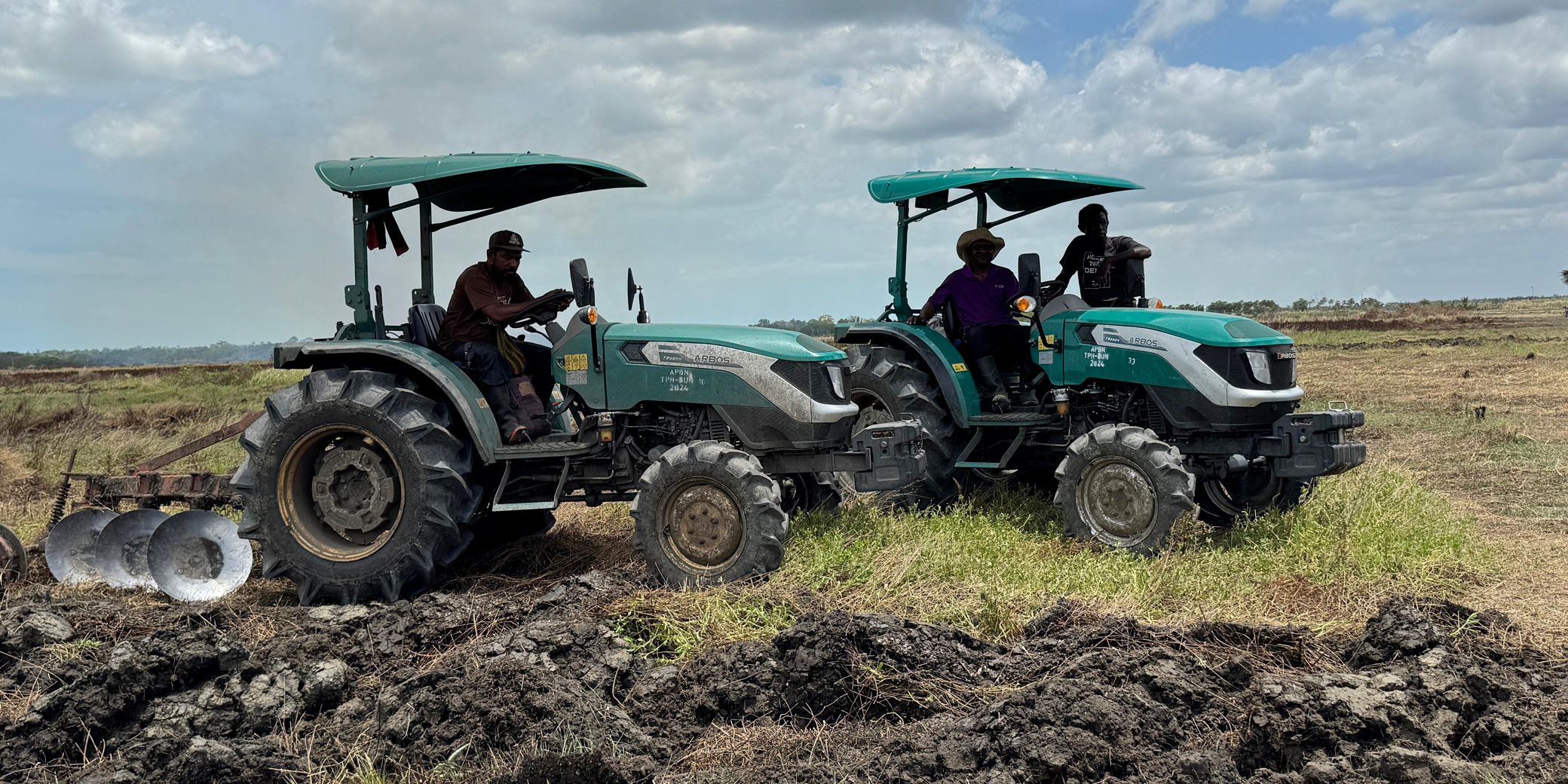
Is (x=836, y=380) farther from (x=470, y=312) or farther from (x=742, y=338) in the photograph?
(x=470, y=312)

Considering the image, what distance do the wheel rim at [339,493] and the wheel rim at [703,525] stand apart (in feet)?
5.11

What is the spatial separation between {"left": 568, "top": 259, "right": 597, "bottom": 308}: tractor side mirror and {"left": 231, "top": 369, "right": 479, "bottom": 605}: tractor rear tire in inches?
39.0

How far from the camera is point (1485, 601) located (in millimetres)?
6488

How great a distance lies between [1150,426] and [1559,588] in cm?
250

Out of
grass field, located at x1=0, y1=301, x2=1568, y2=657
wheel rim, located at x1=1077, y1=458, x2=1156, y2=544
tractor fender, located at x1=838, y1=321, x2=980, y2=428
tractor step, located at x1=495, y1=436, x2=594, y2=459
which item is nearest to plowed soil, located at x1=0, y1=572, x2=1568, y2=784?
grass field, located at x1=0, y1=301, x2=1568, y2=657

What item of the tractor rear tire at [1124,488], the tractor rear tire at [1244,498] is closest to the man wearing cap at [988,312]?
the tractor rear tire at [1124,488]

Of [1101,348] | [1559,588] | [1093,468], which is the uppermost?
[1101,348]

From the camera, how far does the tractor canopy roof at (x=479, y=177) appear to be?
689 cm

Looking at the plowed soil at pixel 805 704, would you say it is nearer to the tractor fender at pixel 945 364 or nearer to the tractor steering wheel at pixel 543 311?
the tractor steering wheel at pixel 543 311

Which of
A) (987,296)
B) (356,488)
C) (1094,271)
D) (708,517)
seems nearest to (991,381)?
(987,296)

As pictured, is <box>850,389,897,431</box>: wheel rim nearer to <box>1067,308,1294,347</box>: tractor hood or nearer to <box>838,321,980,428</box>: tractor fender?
<box>838,321,980,428</box>: tractor fender

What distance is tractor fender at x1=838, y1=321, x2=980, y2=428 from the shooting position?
898 cm

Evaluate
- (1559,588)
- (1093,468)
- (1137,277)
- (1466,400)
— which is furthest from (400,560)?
(1466,400)

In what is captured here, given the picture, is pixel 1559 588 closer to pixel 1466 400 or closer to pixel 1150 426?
pixel 1150 426
